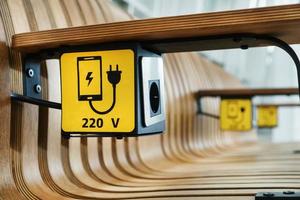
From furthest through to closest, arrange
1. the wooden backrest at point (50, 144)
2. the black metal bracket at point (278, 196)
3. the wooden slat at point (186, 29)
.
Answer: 1. the wooden backrest at point (50, 144)
2. the black metal bracket at point (278, 196)
3. the wooden slat at point (186, 29)

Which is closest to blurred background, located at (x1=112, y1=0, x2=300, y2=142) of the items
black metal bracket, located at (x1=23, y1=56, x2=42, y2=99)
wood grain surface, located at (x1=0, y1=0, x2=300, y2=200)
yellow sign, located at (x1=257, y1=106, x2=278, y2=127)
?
yellow sign, located at (x1=257, y1=106, x2=278, y2=127)

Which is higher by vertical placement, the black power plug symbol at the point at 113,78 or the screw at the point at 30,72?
the screw at the point at 30,72

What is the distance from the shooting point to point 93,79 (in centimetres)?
142

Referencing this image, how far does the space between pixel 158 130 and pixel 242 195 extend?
312mm

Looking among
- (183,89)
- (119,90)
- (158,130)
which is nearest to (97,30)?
(119,90)

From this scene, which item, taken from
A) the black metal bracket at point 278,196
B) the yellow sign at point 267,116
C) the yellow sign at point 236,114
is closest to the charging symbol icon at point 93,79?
the black metal bracket at point 278,196

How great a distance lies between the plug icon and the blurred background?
324 cm

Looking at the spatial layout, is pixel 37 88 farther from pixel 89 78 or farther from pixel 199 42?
pixel 199 42

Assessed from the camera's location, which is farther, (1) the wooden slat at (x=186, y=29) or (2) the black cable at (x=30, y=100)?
(2) the black cable at (x=30, y=100)

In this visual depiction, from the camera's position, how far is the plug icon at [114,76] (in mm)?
1385

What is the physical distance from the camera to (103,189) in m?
1.72

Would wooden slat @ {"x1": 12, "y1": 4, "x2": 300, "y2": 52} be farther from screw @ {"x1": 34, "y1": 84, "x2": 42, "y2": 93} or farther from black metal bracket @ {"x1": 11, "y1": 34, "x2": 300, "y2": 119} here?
screw @ {"x1": 34, "y1": 84, "x2": 42, "y2": 93}

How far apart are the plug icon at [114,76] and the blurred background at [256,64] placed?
10.6ft

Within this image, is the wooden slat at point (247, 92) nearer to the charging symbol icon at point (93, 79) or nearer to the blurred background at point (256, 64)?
the blurred background at point (256, 64)
